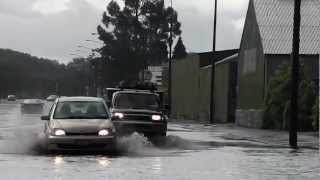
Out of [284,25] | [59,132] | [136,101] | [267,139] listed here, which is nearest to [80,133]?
[59,132]

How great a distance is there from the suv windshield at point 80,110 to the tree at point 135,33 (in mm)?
84769

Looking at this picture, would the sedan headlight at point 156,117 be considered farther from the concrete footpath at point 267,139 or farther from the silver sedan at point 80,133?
the silver sedan at point 80,133

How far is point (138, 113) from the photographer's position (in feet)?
82.4

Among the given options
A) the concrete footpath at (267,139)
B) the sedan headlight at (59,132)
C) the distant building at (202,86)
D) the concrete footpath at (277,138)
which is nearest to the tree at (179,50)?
the distant building at (202,86)

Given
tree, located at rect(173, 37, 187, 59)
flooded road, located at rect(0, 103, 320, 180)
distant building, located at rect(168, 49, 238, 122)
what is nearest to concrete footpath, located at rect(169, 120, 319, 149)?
flooded road, located at rect(0, 103, 320, 180)

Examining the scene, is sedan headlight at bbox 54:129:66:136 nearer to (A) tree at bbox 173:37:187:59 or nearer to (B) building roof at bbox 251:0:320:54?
(B) building roof at bbox 251:0:320:54

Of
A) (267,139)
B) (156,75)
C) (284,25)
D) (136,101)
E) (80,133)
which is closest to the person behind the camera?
(80,133)

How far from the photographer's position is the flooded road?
15250mm

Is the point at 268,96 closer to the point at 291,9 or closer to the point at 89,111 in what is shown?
the point at 291,9

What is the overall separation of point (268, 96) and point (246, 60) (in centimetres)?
1232

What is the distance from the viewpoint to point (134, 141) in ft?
73.2

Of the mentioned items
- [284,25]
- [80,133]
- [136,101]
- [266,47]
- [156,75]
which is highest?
[284,25]

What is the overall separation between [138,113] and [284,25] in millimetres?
30980

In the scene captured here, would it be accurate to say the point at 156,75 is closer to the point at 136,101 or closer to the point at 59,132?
the point at 136,101
